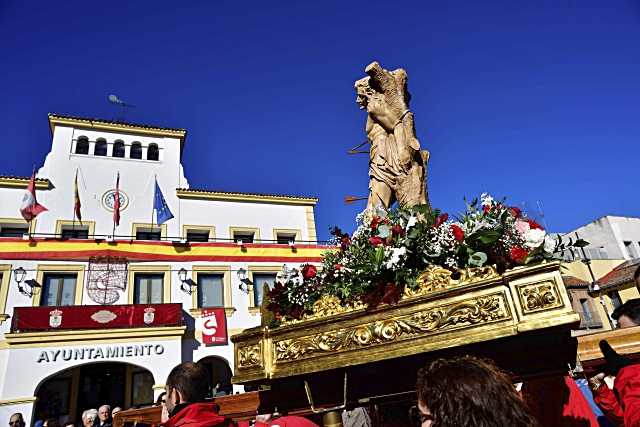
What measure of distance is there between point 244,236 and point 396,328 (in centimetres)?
2158

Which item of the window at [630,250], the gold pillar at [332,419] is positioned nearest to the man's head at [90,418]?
the gold pillar at [332,419]

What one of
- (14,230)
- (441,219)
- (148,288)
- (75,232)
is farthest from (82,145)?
(441,219)

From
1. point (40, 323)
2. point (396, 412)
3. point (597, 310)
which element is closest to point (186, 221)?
point (40, 323)

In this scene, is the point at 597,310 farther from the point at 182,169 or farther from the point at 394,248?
the point at 394,248

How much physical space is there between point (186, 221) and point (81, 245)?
537 centimetres

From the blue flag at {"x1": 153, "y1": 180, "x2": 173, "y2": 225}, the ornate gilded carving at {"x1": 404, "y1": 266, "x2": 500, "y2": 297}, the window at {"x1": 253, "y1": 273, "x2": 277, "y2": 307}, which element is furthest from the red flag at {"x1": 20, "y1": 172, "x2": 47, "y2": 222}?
the ornate gilded carving at {"x1": 404, "y1": 266, "x2": 500, "y2": 297}

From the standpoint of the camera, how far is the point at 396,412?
2.46 m

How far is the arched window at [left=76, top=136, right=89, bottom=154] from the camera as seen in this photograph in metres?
22.6

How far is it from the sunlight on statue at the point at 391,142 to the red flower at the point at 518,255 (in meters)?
1.78

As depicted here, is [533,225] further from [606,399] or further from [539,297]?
[606,399]

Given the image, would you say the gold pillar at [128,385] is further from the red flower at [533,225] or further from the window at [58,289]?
the red flower at [533,225]

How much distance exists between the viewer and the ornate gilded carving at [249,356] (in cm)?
211

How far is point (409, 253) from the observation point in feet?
7.14

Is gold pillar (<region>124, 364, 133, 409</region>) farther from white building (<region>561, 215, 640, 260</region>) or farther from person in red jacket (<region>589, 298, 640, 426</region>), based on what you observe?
white building (<region>561, 215, 640, 260</region>)
